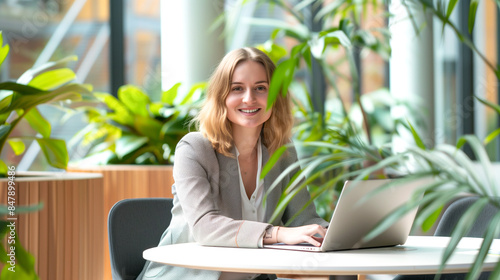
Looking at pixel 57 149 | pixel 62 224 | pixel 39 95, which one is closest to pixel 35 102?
pixel 39 95

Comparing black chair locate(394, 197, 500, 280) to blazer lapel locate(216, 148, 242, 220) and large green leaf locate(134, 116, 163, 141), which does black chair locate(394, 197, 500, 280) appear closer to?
blazer lapel locate(216, 148, 242, 220)

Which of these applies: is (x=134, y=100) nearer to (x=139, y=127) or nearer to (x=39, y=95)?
(x=139, y=127)

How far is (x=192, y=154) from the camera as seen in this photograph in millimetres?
1822

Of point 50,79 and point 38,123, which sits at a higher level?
point 50,79

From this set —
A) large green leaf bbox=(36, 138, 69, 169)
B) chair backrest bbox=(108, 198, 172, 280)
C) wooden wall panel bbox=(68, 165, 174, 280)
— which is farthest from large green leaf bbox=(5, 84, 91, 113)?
wooden wall panel bbox=(68, 165, 174, 280)

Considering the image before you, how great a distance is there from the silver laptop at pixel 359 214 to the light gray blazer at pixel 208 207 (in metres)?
0.10

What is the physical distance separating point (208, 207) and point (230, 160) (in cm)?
22

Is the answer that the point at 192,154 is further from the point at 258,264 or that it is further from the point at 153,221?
the point at 258,264

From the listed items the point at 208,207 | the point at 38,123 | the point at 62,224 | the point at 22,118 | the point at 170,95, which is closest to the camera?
the point at 208,207

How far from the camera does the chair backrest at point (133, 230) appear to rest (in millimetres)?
1868

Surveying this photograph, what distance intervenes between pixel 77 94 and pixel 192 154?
512 mm

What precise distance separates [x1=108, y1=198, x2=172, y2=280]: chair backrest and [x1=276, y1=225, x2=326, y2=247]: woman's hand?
52 cm

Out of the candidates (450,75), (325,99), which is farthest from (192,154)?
(450,75)

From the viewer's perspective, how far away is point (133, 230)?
1937 mm
